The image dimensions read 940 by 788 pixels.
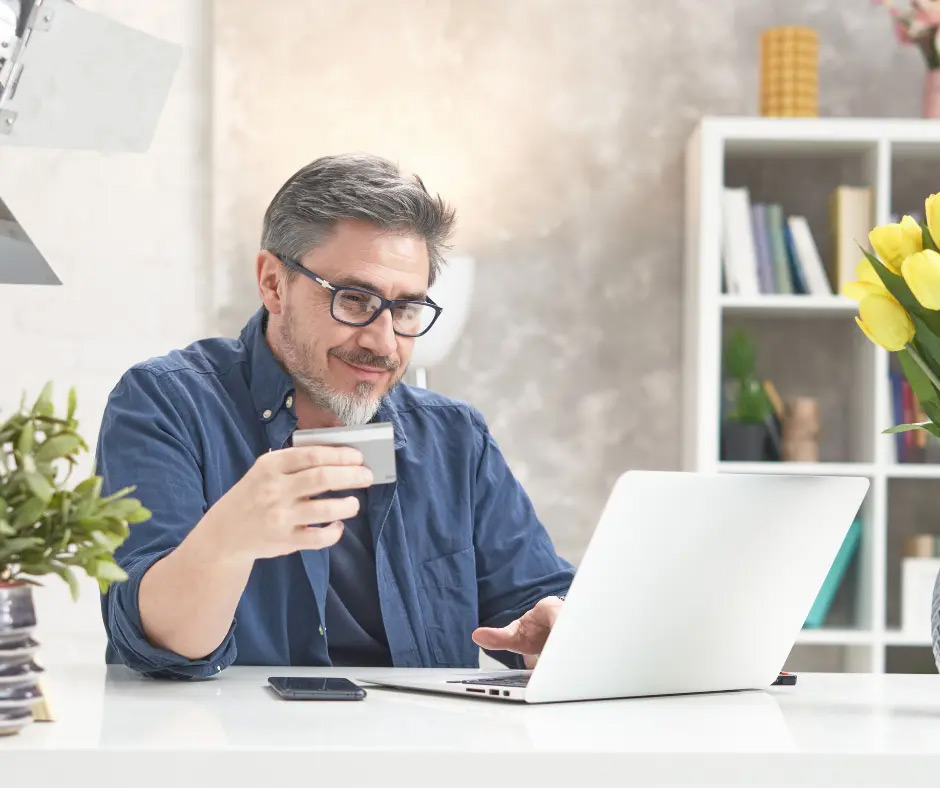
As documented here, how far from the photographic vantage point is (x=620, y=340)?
340 centimetres

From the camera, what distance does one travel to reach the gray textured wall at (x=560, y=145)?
3.39 m

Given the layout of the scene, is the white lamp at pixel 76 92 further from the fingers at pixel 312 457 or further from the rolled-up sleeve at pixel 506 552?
the fingers at pixel 312 457

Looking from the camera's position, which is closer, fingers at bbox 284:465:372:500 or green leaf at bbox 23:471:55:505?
green leaf at bbox 23:471:55:505

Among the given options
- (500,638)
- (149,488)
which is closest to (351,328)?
(149,488)

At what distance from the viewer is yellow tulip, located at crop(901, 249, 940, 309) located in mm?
1080

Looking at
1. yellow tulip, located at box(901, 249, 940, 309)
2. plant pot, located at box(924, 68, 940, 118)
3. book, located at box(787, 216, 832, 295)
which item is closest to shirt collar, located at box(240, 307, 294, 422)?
yellow tulip, located at box(901, 249, 940, 309)

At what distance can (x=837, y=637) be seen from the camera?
3025mm

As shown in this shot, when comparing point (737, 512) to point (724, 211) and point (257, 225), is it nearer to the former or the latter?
point (724, 211)

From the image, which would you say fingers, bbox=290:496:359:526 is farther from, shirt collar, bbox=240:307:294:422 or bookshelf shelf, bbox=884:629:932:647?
bookshelf shelf, bbox=884:629:932:647

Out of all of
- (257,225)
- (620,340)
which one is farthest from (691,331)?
(257,225)

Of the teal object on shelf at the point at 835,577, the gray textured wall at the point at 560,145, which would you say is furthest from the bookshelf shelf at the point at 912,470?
the gray textured wall at the point at 560,145

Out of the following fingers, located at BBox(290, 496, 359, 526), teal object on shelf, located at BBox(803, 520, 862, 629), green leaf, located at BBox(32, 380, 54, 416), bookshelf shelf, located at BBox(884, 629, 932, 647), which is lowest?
bookshelf shelf, located at BBox(884, 629, 932, 647)

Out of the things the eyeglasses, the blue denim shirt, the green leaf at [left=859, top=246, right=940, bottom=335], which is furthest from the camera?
the eyeglasses

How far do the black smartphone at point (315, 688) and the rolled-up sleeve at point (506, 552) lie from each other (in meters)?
0.65
